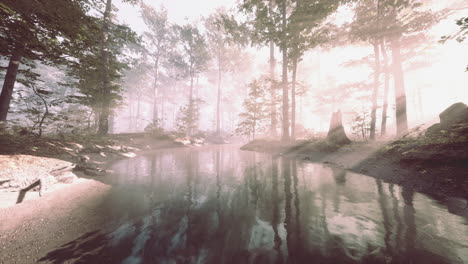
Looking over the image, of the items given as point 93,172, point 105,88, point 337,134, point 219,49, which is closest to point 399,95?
point 337,134

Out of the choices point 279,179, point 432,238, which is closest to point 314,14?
point 279,179

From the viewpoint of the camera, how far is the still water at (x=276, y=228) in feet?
7.26

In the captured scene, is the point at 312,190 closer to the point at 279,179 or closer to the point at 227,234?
the point at 279,179

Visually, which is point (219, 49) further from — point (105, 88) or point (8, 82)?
point (8, 82)

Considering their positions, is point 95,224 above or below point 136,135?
below

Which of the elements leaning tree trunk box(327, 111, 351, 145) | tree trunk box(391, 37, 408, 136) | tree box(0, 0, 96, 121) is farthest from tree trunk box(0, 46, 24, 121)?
tree trunk box(391, 37, 408, 136)

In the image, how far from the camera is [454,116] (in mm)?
6000

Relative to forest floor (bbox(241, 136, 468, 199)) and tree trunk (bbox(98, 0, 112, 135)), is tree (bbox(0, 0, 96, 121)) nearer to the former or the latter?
tree trunk (bbox(98, 0, 112, 135))

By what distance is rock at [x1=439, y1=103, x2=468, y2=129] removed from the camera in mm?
5625

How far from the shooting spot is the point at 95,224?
10.0 feet

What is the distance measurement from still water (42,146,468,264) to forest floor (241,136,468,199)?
663 mm

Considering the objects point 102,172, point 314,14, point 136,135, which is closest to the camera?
point 102,172

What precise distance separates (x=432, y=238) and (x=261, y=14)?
14328 mm

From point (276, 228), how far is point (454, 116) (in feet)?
27.0
